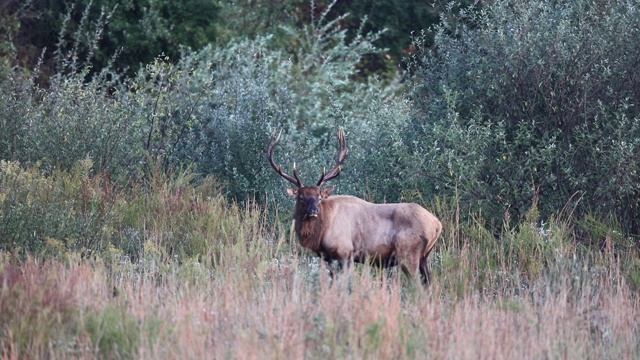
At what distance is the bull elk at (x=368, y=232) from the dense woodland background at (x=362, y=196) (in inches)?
11.7

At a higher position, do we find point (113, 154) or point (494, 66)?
point (494, 66)

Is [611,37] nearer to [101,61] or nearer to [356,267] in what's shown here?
[356,267]

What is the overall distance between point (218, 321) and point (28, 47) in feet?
46.1

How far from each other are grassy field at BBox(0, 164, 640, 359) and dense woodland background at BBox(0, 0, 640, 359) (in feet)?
0.09

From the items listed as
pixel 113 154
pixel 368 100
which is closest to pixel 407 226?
pixel 113 154

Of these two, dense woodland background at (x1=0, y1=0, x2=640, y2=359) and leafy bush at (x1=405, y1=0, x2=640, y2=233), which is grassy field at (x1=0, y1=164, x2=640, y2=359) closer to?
dense woodland background at (x1=0, y1=0, x2=640, y2=359)

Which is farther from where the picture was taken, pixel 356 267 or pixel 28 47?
pixel 28 47

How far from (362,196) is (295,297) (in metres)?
5.01

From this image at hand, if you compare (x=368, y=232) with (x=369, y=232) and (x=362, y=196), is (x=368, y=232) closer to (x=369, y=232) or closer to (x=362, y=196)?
(x=369, y=232)

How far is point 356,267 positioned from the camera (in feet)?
33.3

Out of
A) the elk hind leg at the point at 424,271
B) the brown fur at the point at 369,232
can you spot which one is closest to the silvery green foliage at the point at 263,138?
the brown fur at the point at 369,232

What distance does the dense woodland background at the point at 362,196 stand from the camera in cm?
729

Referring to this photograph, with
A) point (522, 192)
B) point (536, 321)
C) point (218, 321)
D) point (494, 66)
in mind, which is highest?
point (494, 66)

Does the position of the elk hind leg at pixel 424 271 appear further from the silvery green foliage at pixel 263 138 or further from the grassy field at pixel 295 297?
→ the silvery green foliage at pixel 263 138
